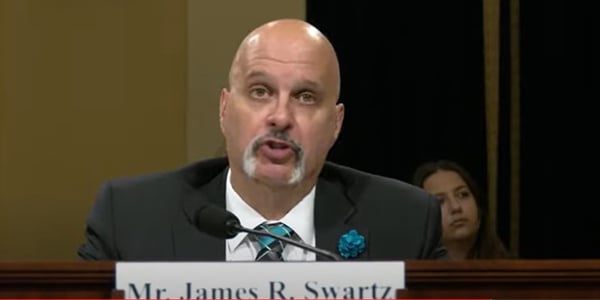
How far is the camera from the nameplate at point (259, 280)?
1.92 metres

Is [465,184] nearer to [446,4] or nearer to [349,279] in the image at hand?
[446,4]

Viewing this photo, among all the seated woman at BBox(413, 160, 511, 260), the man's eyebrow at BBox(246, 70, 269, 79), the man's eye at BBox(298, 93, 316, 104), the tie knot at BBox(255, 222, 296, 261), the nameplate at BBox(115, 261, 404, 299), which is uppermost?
the seated woman at BBox(413, 160, 511, 260)

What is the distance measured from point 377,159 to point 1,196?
4.51ft

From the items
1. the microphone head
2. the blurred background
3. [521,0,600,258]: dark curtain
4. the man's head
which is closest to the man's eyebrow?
the man's head

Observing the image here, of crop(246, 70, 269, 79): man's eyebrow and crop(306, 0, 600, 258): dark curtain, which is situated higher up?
crop(306, 0, 600, 258): dark curtain

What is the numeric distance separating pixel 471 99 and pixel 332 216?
7.17 ft

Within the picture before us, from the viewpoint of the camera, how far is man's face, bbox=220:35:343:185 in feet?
8.18

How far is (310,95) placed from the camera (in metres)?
2.55

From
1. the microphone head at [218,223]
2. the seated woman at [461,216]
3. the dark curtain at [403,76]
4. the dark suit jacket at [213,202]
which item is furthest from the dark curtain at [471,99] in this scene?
the microphone head at [218,223]

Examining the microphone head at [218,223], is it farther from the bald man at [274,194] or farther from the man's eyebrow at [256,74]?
the man's eyebrow at [256,74]

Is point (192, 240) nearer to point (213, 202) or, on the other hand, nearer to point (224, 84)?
point (213, 202)

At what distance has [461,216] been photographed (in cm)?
386

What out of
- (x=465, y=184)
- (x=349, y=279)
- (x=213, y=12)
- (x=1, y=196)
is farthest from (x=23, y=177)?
(x=349, y=279)

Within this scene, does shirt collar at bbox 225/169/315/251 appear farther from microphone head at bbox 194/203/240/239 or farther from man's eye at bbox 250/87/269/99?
microphone head at bbox 194/203/240/239
